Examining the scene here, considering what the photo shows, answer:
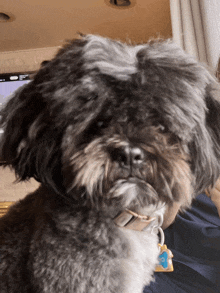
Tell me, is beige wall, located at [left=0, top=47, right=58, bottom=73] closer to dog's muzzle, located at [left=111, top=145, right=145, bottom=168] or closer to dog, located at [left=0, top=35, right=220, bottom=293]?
dog, located at [left=0, top=35, right=220, bottom=293]

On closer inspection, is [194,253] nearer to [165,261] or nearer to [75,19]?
[165,261]

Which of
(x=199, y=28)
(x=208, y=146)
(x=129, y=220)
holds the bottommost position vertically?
(x=129, y=220)

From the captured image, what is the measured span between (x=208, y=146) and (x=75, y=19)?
221cm

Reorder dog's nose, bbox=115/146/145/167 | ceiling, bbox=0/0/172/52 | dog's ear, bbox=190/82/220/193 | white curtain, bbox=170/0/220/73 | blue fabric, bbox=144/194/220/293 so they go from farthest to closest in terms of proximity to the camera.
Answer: ceiling, bbox=0/0/172/52 < white curtain, bbox=170/0/220/73 < blue fabric, bbox=144/194/220/293 < dog's ear, bbox=190/82/220/193 < dog's nose, bbox=115/146/145/167

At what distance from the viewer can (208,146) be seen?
64 centimetres

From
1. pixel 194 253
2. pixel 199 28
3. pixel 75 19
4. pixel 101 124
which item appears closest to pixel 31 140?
pixel 101 124

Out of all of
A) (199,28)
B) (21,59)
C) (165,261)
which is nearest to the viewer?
(165,261)

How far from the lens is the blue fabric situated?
89cm

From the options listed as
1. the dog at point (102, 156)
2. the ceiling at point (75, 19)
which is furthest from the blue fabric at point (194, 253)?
the ceiling at point (75, 19)

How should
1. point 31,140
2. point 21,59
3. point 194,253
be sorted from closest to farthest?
point 31,140, point 194,253, point 21,59

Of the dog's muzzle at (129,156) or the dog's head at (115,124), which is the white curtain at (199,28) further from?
the dog's muzzle at (129,156)

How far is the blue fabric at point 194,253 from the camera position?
35.1 inches

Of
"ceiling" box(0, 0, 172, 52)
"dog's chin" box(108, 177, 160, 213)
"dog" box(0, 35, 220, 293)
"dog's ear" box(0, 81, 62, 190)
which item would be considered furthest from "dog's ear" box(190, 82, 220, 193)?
"ceiling" box(0, 0, 172, 52)

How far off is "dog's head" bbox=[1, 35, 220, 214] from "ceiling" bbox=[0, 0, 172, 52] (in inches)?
64.7
